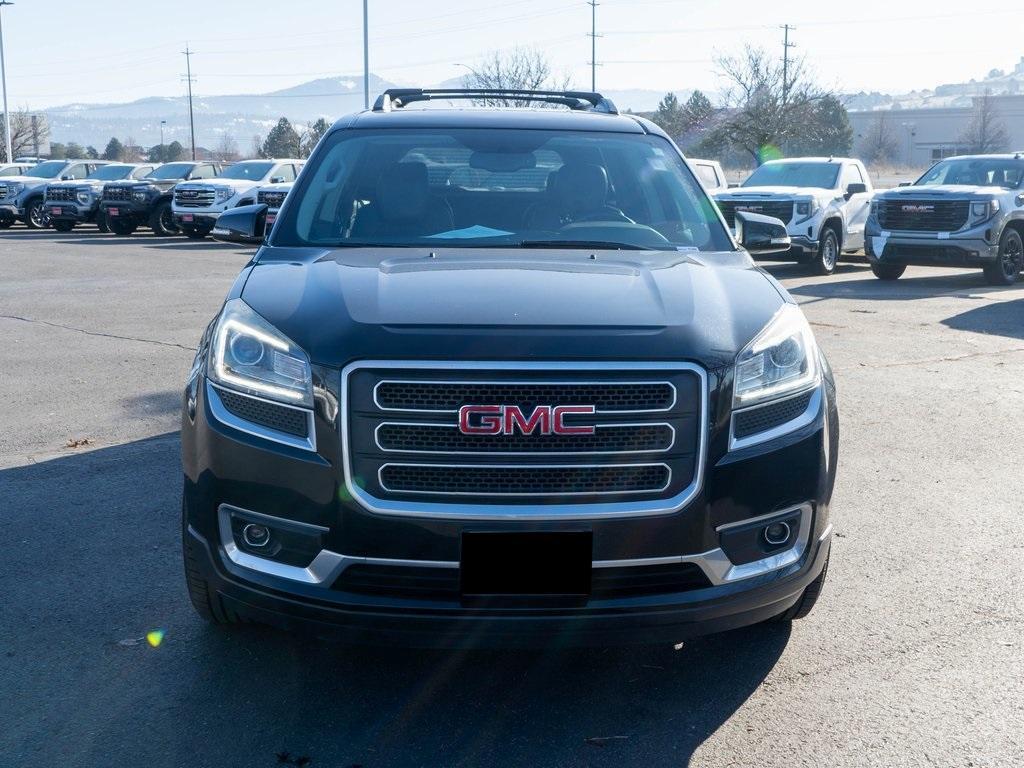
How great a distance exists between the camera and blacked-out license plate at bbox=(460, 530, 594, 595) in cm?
295

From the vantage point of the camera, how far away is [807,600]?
3.59 meters

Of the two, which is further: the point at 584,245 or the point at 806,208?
the point at 806,208

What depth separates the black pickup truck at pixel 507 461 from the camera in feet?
9.68

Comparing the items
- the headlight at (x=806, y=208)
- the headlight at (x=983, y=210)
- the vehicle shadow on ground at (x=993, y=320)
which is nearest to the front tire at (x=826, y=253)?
the headlight at (x=806, y=208)

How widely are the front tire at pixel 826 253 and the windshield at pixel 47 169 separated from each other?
2203 centimetres

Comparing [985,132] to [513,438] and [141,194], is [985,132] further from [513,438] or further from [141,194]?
[513,438]

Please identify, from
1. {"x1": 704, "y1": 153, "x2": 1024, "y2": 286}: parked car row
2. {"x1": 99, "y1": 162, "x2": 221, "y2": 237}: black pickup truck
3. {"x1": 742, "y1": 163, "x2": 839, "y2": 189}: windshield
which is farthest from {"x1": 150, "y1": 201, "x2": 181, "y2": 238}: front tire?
{"x1": 704, "y1": 153, "x2": 1024, "y2": 286}: parked car row

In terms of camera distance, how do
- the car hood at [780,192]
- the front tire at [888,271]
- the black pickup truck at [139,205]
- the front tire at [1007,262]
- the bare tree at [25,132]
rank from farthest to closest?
the bare tree at [25,132] → the black pickup truck at [139,205] → the car hood at [780,192] → the front tire at [888,271] → the front tire at [1007,262]

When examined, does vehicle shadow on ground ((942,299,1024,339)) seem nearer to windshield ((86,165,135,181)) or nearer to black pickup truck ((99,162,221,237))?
black pickup truck ((99,162,221,237))

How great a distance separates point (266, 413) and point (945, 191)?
1434 cm

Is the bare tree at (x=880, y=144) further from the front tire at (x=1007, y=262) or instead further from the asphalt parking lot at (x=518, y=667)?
the asphalt parking lot at (x=518, y=667)

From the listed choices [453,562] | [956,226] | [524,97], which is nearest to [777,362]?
[453,562]

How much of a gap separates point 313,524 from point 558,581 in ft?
2.13

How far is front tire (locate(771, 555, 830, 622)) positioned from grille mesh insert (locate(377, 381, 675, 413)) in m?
0.98
